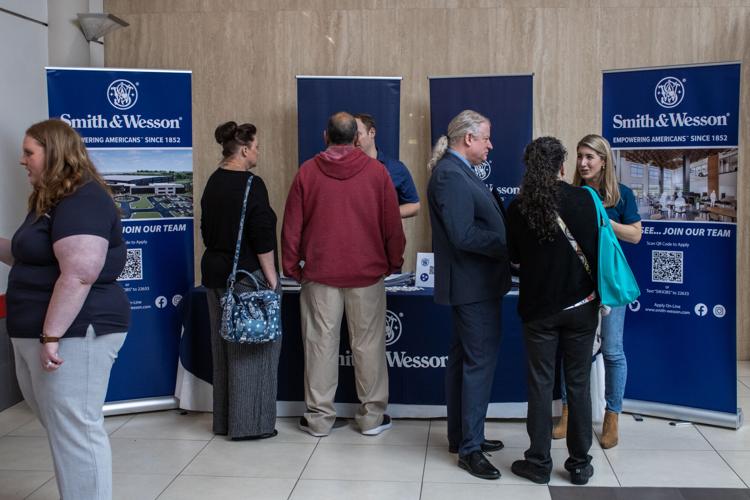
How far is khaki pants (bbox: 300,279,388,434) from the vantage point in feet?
14.3

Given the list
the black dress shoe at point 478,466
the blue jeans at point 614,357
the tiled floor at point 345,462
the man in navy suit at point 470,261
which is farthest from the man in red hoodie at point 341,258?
the blue jeans at point 614,357

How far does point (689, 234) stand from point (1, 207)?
392 cm

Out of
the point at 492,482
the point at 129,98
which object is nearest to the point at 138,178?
the point at 129,98

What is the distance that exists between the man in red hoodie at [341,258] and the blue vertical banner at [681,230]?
1.44 meters

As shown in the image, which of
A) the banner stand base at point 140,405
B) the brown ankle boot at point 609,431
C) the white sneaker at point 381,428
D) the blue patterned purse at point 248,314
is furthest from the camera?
the banner stand base at point 140,405

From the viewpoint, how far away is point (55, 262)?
9.16 feet

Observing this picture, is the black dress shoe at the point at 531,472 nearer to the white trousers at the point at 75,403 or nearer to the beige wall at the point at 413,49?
the white trousers at the point at 75,403

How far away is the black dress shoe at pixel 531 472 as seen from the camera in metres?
3.74

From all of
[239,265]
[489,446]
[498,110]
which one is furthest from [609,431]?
[498,110]

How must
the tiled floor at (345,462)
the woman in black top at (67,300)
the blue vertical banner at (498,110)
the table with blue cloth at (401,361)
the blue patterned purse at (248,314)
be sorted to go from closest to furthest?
the woman in black top at (67,300)
the tiled floor at (345,462)
the blue patterned purse at (248,314)
the table with blue cloth at (401,361)
the blue vertical banner at (498,110)

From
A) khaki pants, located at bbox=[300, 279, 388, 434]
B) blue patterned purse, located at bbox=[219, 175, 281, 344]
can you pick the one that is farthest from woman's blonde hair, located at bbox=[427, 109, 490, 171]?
blue patterned purse, located at bbox=[219, 175, 281, 344]

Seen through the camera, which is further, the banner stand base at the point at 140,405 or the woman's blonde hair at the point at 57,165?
the banner stand base at the point at 140,405

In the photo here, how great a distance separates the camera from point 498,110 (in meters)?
5.59

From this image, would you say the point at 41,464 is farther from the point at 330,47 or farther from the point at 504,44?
the point at 504,44
